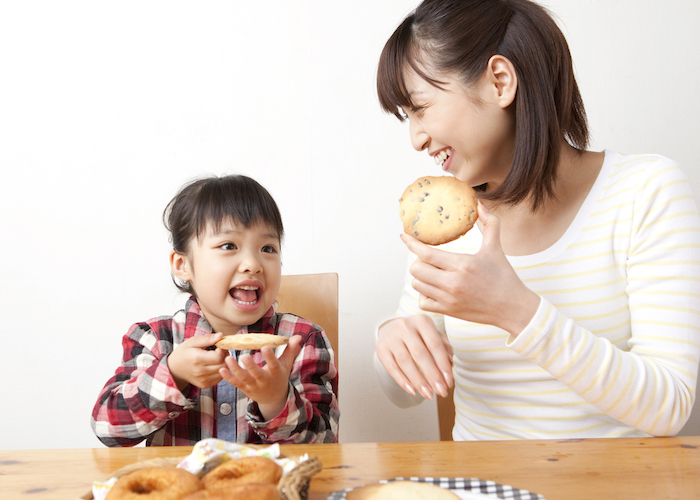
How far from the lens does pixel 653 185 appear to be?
978 mm

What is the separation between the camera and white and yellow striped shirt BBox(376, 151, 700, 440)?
0.83 meters

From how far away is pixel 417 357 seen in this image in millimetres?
917

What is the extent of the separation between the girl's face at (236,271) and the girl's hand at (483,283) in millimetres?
535

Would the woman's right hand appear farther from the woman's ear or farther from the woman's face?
the woman's ear

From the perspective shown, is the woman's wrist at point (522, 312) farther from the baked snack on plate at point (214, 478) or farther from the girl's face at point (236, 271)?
the girl's face at point (236, 271)

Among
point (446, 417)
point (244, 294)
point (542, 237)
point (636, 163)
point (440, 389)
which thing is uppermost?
point (636, 163)

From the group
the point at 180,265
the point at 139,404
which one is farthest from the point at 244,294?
the point at 139,404

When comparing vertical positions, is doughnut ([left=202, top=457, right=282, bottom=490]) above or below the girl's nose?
below

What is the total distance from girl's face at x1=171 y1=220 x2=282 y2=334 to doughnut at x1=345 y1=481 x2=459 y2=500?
2.33 feet

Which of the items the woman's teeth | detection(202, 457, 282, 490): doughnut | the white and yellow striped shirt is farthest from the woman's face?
detection(202, 457, 282, 490): doughnut

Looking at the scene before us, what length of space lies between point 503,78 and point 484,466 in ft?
2.14

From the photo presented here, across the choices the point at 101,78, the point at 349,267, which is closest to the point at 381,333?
the point at 349,267

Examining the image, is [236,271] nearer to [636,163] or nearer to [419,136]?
[419,136]

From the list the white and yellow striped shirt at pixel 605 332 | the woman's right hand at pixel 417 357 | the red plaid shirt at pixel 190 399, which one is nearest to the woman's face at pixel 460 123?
the white and yellow striped shirt at pixel 605 332
